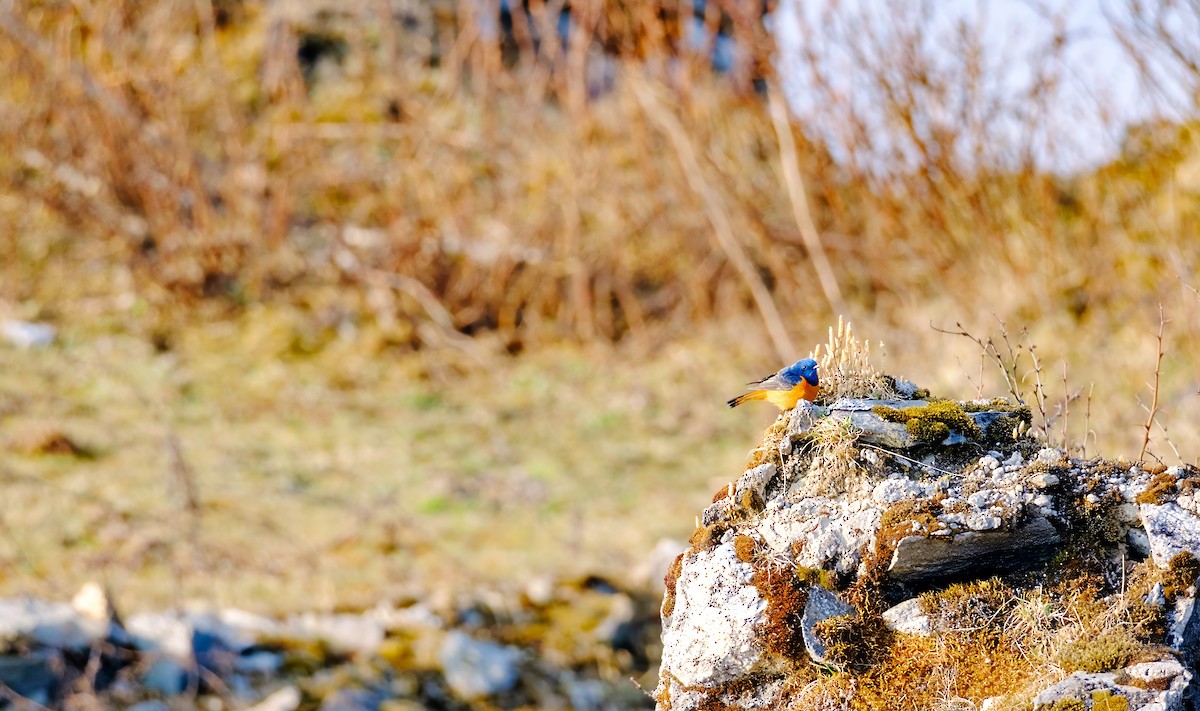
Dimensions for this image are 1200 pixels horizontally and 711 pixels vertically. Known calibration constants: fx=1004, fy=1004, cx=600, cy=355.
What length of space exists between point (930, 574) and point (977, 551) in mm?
120

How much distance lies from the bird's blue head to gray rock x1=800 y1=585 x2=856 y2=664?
1.95 ft

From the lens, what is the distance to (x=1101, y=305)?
10680 millimetres

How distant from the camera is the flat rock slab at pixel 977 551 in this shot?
2297 mm

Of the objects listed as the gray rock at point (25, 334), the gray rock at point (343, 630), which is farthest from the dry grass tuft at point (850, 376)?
the gray rock at point (25, 334)

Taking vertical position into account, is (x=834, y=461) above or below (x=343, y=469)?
above

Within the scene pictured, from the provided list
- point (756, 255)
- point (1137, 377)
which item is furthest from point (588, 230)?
point (1137, 377)

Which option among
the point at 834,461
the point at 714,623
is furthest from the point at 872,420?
the point at 714,623

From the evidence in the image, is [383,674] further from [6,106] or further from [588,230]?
[6,106]

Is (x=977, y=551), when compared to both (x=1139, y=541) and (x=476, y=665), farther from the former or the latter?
(x=476, y=665)

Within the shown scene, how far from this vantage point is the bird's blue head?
2.73m

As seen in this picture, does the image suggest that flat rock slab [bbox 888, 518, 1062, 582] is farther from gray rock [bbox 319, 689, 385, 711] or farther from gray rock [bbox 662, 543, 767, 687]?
gray rock [bbox 319, 689, 385, 711]

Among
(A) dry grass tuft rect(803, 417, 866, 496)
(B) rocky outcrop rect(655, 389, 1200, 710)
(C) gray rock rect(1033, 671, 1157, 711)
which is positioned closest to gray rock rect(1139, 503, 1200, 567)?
(B) rocky outcrop rect(655, 389, 1200, 710)

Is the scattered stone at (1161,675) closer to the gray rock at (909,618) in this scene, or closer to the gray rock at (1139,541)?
the gray rock at (1139,541)

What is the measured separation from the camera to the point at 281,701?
5.79 m
